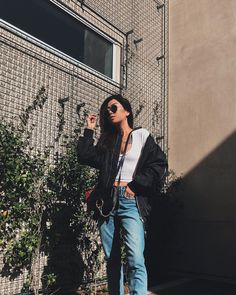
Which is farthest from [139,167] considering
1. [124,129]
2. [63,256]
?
[63,256]

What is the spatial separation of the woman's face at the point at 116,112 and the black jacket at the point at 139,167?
13cm

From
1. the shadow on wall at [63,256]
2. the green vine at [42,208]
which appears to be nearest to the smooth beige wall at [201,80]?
the green vine at [42,208]

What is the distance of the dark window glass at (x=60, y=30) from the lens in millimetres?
4059

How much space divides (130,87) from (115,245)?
131 inches

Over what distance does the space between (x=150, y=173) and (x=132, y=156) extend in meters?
0.19

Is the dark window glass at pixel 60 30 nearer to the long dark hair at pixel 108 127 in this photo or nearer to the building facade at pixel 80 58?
the building facade at pixel 80 58

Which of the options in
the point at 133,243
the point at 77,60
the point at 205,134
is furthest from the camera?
the point at 205,134

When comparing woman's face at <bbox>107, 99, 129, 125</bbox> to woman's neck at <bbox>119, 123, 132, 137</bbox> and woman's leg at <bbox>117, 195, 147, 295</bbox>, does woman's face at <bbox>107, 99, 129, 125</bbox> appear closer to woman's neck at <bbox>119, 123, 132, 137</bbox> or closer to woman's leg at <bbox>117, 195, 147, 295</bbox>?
woman's neck at <bbox>119, 123, 132, 137</bbox>

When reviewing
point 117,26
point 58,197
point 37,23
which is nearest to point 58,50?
point 37,23

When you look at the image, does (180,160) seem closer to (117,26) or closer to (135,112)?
(135,112)

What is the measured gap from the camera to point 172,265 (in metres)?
5.58

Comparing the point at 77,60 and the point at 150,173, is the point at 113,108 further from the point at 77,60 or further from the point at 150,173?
the point at 77,60

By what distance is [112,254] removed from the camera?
2564 millimetres

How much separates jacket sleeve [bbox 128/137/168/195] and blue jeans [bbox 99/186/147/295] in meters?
0.10
